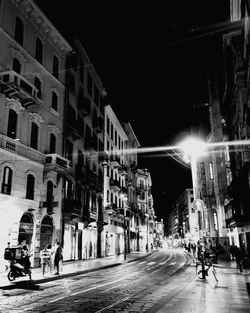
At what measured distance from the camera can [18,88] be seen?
2061 cm

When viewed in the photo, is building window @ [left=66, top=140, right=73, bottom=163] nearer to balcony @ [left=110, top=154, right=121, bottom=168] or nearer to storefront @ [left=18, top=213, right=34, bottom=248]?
storefront @ [left=18, top=213, right=34, bottom=248]

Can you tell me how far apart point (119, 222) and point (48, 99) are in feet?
94.0

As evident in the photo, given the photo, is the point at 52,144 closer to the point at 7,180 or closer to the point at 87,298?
the point at 7,180

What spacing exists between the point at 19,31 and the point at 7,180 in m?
11.7

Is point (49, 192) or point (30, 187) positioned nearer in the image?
point (30, 187)

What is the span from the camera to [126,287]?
1312 centimetres

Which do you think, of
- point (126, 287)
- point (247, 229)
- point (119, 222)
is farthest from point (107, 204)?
point (126, 287)

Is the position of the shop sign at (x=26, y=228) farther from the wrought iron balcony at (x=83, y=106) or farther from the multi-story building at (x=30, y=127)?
the wrought iron balcony at (x=83, y=106)

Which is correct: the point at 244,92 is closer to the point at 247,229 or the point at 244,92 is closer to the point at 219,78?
the point at 247,229

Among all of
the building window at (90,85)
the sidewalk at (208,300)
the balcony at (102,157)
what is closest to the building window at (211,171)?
the balcony at (102,157)

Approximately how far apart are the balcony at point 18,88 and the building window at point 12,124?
118 cm

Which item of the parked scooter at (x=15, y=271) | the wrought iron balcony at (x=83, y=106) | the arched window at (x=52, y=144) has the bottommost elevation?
the parked scooter at (x=15, y=271)

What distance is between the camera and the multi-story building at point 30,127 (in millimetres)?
20594

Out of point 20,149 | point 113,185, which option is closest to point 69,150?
point 20,149
